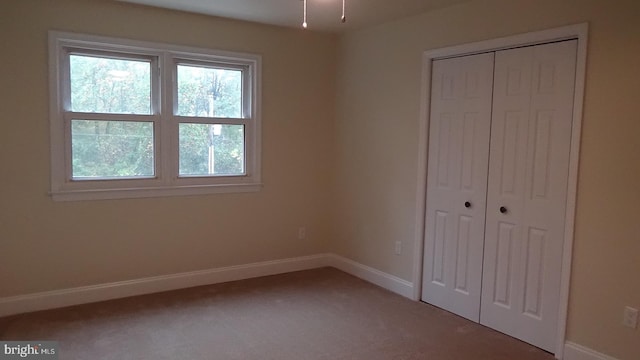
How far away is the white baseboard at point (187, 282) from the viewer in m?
3.52

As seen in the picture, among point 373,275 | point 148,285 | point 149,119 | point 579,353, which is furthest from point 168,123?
point 579,353

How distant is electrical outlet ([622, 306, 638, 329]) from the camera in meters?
2.61

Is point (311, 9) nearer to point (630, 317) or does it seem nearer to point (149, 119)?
point (149, 119)

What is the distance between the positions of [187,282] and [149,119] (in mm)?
1490

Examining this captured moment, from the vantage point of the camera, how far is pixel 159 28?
387cm

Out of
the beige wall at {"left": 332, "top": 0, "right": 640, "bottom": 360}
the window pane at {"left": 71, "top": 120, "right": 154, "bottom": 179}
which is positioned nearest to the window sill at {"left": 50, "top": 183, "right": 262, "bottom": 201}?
the window pane at {"left": 71, "top": 120, "right": 154, "bottom": 179}

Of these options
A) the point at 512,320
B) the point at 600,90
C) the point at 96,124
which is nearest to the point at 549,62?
the point at 600,90

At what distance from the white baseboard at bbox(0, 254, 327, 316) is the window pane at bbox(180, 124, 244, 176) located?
940 mm

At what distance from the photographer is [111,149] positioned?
3787 millimetres

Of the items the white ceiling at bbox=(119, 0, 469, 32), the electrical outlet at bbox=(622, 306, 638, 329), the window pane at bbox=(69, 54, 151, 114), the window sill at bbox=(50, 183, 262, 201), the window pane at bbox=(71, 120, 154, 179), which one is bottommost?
the electrical outlet at bbox=(622, 306, 638, 329)

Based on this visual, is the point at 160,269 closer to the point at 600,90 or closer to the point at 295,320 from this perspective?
the point at 295,320

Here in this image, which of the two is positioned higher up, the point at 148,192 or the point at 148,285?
the point at 148,192

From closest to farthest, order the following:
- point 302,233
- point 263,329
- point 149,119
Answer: point 263,329
point 149,119
point 302,233

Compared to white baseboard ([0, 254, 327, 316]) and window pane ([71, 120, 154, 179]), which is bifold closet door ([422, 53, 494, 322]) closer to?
white baseboard ([0, 254, 327, 316])
